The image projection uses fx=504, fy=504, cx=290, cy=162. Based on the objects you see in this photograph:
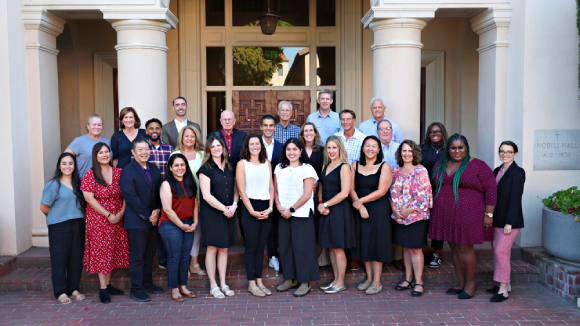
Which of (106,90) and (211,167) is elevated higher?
(106,90)

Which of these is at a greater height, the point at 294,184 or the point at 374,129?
the point at 374,129

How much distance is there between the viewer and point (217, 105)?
8.91 metres

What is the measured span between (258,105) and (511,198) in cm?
482

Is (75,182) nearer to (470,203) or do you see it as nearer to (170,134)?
(170,134)

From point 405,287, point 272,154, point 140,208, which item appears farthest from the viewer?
point 272,154

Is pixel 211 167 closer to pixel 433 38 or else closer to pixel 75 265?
pixel 75 265

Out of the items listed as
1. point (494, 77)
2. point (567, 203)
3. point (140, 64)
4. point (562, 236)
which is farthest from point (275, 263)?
point (494, 77)

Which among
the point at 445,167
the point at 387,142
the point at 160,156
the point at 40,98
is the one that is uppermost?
the point at 40,98

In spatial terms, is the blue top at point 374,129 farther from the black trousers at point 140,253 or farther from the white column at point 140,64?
the black trousers at point 140,253

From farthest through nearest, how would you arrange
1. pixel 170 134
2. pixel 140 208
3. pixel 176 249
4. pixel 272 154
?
pixel 170 134
pixel 272 154
pixel 176 249
pixel 140 208

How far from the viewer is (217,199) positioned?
5.31 m

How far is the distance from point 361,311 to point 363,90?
4690 mm

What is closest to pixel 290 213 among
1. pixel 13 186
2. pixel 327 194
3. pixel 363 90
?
pixel 327 194

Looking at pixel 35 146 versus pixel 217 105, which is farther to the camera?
pixel 217 105
